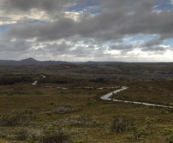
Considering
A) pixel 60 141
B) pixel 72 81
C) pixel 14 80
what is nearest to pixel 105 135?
pixel 60 141

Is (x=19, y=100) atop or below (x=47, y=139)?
below

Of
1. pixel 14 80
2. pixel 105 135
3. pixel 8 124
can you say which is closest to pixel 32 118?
pixel 8 124

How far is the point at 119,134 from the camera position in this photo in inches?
623

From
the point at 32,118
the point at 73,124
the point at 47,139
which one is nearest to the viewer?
the point at 47,139

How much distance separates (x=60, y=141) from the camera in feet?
42.6

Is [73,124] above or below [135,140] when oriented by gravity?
below

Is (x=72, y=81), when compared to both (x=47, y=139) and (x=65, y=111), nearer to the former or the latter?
(x=65, y=111)

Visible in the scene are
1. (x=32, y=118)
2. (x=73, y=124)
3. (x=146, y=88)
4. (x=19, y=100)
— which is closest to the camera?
(x=73, y=124)

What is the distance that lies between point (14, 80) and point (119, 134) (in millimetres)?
94828

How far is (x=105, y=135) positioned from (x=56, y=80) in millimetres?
88418

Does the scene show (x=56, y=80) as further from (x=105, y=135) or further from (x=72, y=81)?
(x=105, y=135)

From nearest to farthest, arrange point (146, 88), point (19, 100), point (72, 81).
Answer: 1. point (19, 100)
2. point (146, 88)
3. point (72, 81)

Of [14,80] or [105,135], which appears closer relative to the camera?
[105,135]

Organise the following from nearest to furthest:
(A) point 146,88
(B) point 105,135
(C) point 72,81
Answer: (B) point 105,135
(A) point 146,88
(C) point 72,81
